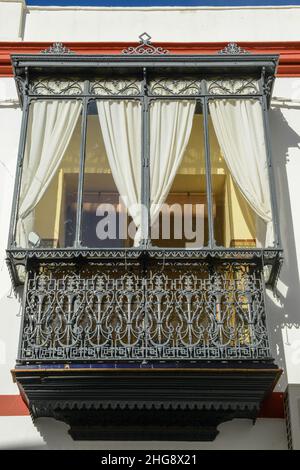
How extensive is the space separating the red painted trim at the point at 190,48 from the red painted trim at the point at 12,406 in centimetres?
459

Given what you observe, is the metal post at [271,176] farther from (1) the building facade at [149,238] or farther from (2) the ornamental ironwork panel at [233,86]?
(2) the ornamental ironwork panel at [233,86]

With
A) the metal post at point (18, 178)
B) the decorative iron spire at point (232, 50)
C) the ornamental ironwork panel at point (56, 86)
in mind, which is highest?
the decorative iron spire at point (232, 50)

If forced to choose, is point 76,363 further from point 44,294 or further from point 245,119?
point 245,119

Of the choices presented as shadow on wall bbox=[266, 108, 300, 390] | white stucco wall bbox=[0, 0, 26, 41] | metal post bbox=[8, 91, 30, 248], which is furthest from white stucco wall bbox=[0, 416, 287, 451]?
white stucco wall bbox=[0, 0, 26, 41]

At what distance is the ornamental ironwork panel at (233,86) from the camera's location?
9281 mm

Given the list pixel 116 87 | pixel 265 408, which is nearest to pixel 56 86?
pixel 116 87

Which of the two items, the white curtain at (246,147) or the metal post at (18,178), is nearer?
the metal post at (18,178)

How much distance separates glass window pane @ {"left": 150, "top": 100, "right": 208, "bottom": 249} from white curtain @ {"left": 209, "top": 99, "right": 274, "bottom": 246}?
0.38 metres

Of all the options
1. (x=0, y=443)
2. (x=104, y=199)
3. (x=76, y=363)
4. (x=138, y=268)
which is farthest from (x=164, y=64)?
(x=0, y=443)

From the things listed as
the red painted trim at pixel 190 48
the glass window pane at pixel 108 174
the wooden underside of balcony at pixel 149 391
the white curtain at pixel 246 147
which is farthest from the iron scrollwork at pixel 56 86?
the wooden underside of balcony at pixel 149 391

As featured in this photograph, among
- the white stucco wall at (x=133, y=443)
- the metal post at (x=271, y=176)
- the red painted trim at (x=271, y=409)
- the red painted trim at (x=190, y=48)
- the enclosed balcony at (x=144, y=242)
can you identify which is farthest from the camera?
the red painted trim at (x=190, y=48)

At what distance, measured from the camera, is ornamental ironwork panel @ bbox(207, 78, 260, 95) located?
30.5 feet

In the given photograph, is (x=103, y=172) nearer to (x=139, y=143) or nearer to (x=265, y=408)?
(x=139, y=143)

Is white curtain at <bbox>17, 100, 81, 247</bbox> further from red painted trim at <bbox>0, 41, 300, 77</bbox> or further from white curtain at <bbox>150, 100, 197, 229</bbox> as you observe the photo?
red painted trim at <bbox>0, 41, 300, 77</bbox>
